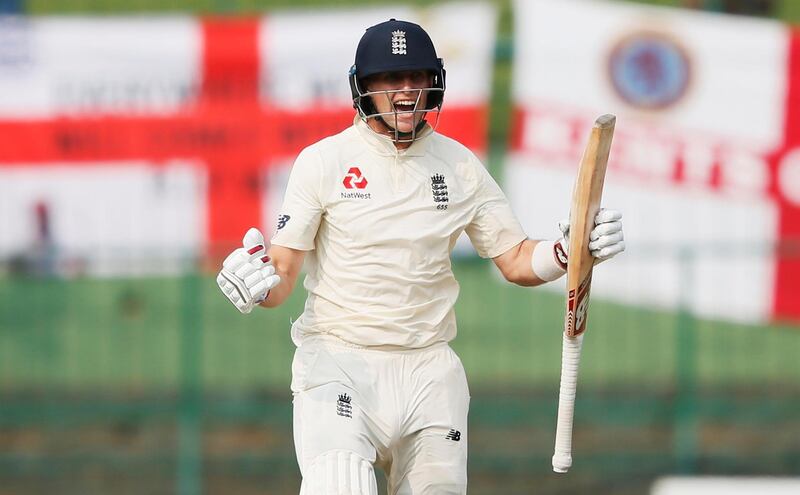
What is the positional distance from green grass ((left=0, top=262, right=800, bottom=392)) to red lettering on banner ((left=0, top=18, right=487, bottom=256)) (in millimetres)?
763

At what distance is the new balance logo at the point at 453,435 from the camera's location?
559 cm

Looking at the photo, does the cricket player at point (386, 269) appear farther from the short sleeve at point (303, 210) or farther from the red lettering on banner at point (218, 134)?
the red lettering on banner at point (218, 134)

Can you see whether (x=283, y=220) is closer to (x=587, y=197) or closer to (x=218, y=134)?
(x=587, y=197)

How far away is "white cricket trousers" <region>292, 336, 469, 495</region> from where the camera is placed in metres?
5.44

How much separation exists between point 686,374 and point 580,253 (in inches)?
182

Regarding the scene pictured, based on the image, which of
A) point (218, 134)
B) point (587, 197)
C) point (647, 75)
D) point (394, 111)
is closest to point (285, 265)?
point (394, 111)

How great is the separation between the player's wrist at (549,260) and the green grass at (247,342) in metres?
4.29

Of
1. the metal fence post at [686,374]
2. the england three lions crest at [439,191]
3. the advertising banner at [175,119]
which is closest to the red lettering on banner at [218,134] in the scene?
the advertising banner at [175,119]

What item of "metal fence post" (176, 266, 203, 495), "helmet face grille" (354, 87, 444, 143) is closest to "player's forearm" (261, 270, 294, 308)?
"helmet face grille" (354, 87, 444, 143)

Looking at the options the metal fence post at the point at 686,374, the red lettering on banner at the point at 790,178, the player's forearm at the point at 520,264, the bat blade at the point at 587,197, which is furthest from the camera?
the red lettering on banner at the point at 790,178

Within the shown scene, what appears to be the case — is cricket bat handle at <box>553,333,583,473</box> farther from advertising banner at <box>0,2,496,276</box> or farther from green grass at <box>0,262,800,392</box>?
advertising banner at <box>0,2,496,276</box>

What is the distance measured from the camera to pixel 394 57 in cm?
553

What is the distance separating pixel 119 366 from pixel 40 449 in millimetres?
713

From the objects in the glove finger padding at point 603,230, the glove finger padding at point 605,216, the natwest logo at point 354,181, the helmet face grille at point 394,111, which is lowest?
the glove finger padding at point 603,230
